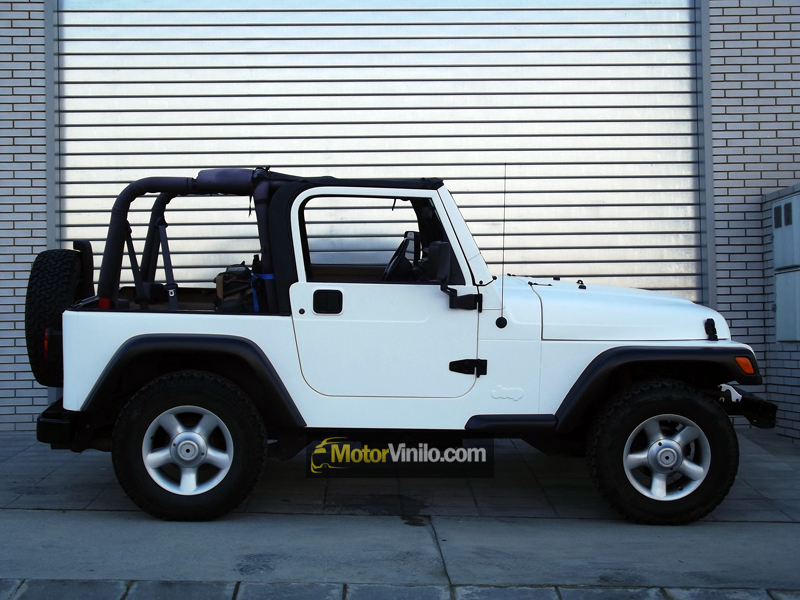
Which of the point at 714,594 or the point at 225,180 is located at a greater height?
the point at 225,180

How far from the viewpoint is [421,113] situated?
730 cm

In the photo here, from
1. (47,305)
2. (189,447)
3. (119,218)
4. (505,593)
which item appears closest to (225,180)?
(119,218)

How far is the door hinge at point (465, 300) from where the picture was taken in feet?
14.3

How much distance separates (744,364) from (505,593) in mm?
2055

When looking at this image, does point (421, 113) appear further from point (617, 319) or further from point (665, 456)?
point (665, 456)

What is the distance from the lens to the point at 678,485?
4.55 meters

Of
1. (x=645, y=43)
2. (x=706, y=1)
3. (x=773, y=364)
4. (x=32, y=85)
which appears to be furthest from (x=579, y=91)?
(x=32, y=85)

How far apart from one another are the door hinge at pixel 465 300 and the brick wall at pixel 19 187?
4.44 m

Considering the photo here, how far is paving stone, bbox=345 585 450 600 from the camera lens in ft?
11.1

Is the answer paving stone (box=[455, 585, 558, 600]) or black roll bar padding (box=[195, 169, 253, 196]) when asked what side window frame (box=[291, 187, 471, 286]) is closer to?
black roll bar padding (box=[195, 169, 253, 196])

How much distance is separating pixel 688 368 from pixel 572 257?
274 centimetres

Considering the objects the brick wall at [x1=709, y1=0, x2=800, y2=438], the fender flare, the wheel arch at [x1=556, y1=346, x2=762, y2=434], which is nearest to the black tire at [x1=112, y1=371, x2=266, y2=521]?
the fender flare

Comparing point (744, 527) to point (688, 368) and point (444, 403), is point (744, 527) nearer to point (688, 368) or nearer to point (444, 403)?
point (688, 368)

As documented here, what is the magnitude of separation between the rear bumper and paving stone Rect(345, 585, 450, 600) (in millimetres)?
2006
